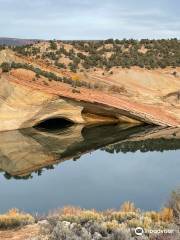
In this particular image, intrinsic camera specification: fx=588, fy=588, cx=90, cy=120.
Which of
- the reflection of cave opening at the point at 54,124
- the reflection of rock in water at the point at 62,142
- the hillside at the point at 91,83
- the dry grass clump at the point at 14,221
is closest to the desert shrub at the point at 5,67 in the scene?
the hillside at the point at 91,83

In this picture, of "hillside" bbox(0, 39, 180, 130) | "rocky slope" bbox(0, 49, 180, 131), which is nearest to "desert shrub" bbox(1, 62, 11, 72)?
"hillside" bbox(0, 39, 180, 130)

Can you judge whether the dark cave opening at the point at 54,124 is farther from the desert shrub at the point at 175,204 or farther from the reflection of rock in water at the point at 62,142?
the desert shrub at the point at 175,204

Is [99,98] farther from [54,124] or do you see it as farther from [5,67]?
[5,67]

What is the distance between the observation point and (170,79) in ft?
180

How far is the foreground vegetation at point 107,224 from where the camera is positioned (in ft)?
37.0

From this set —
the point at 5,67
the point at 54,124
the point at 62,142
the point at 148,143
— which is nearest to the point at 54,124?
the point at 54,124

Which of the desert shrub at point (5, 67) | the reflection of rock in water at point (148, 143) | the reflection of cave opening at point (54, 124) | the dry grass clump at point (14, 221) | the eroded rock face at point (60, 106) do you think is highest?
the desert shrub at point (5, 67)

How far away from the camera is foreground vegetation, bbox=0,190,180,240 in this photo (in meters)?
11.3

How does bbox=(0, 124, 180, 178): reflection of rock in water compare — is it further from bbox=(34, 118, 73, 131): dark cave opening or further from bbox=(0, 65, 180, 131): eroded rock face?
bbox=(34, 118, 73, 131): dark cave opening

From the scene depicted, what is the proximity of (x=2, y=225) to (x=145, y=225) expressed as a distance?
3.19m

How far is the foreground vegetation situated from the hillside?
26016 mm

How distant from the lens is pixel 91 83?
1911 inches

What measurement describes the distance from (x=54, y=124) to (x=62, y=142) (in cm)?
902

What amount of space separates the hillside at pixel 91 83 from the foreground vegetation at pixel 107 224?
2602 centimetres
